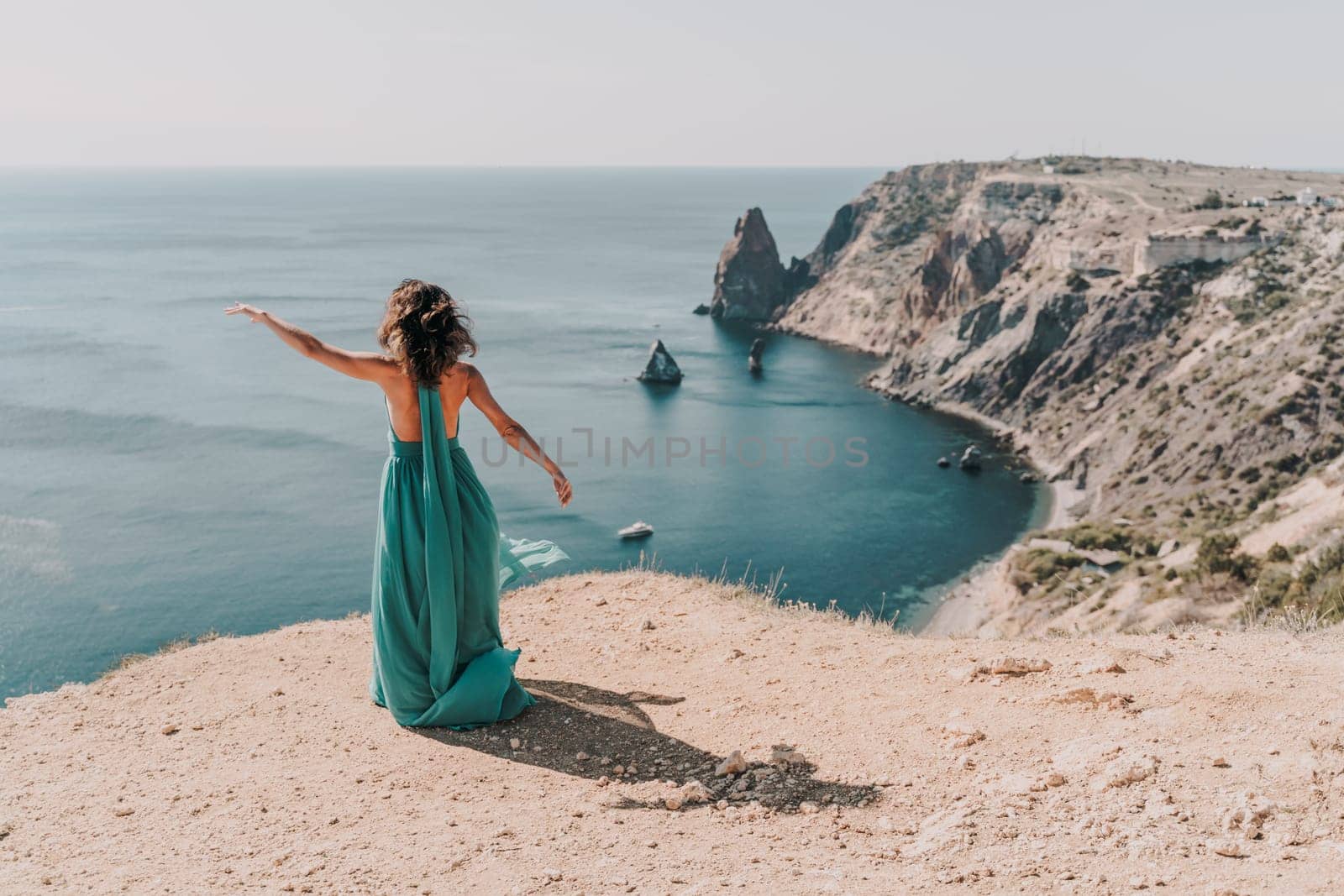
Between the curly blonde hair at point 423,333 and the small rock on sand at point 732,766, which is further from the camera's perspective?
the curly blonde hair at point 423,333

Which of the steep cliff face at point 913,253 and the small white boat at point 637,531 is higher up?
the steep cliff face at point 913,253

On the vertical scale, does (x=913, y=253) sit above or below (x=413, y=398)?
above

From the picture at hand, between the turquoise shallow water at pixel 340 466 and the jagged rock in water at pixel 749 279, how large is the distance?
5198 millimetres

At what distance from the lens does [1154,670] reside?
6.87m

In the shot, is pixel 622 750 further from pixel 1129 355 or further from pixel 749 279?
pixel 749 279

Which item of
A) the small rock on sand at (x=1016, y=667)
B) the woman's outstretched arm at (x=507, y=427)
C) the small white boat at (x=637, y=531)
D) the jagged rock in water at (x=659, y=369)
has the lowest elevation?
the small white boat at (x=637, y=531)

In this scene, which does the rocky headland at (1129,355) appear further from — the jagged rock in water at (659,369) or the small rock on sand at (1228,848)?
the jagged rock in water at (659,369)

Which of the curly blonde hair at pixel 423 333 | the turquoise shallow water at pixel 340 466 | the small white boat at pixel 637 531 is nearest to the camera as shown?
the curly blonde hair at pixel 423 333

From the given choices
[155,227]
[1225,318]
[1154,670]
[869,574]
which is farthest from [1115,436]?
[155,227]

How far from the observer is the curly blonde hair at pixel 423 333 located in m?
6.71

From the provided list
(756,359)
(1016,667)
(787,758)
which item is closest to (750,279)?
(756,359)

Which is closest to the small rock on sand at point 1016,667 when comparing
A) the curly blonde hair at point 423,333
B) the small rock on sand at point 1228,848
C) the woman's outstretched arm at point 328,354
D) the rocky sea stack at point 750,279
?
the small rock on sand at point 1228,848

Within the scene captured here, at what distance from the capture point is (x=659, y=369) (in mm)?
→ 85375

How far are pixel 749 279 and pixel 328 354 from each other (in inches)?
4553
